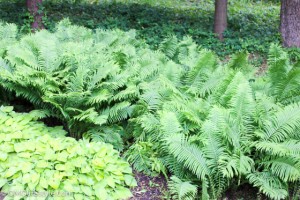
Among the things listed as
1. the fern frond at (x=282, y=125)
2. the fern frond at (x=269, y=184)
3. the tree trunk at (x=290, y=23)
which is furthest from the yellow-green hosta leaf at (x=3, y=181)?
the tree trunk at (x=290, y=23)

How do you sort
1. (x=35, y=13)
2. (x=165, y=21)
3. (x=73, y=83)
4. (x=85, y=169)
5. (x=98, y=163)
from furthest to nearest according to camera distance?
(x=165, y=21), (x=35, y=13), (x=73, y=83), (x=98, y=163), (x=85, y=169)

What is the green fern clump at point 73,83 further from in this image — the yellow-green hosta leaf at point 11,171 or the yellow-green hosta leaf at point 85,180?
the yellow-green hosta leaf at point 11,171

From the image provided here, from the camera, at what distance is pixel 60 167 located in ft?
13.1

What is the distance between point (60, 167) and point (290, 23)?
8.06 m

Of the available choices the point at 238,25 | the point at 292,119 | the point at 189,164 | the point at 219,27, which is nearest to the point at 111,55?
the point at 189,164

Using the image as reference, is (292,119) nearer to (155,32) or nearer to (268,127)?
(268,127)

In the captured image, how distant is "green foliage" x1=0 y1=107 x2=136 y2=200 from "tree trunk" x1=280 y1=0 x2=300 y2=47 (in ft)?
23.5

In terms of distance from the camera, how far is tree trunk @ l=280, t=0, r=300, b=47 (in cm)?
966

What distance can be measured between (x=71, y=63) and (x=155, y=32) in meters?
5.30

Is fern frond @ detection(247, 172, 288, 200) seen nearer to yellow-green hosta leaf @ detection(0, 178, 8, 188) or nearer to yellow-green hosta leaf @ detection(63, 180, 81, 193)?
yellow-green hosta leaf @ detection(63, 180, 81, 193)

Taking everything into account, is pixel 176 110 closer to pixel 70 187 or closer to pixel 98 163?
pixel 98 163

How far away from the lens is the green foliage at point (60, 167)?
12.6 feet

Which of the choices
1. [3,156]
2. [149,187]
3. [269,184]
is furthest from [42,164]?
[269,184]

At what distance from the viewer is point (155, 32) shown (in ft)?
34.2
